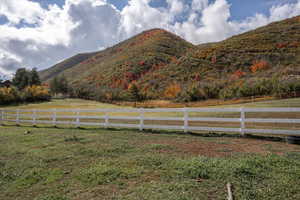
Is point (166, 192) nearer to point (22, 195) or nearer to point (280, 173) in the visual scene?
point (280, 173)

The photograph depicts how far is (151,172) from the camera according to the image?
4.07 m

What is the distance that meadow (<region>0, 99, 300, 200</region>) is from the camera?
3201 millimetres

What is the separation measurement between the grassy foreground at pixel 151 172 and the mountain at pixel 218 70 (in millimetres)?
32171

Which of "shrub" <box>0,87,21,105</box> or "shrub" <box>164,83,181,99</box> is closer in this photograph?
"shrub" <box>0,87,21,105</box>

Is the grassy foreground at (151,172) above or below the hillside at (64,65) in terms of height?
below

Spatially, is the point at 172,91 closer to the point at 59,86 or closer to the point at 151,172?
the point at 59,86

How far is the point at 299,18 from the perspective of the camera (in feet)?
254

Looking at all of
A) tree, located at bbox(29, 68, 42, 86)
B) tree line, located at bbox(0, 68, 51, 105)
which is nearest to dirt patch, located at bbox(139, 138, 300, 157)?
tree line, located at bbox(0, 68, 51, 105)

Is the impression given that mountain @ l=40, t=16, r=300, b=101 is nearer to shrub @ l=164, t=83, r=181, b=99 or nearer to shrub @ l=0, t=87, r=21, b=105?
shrub @ l=164, t=83, r=181, b=99

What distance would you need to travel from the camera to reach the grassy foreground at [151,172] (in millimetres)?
3205

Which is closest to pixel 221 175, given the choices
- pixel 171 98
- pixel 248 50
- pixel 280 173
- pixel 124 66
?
pixel 280 173

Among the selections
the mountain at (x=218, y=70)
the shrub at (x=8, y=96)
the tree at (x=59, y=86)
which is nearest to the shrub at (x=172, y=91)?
the mountain at (x=218, y=70)

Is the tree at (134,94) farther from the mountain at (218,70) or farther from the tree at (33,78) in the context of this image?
the tree at (33,78)

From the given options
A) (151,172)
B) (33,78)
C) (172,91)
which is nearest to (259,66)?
(172,91)
